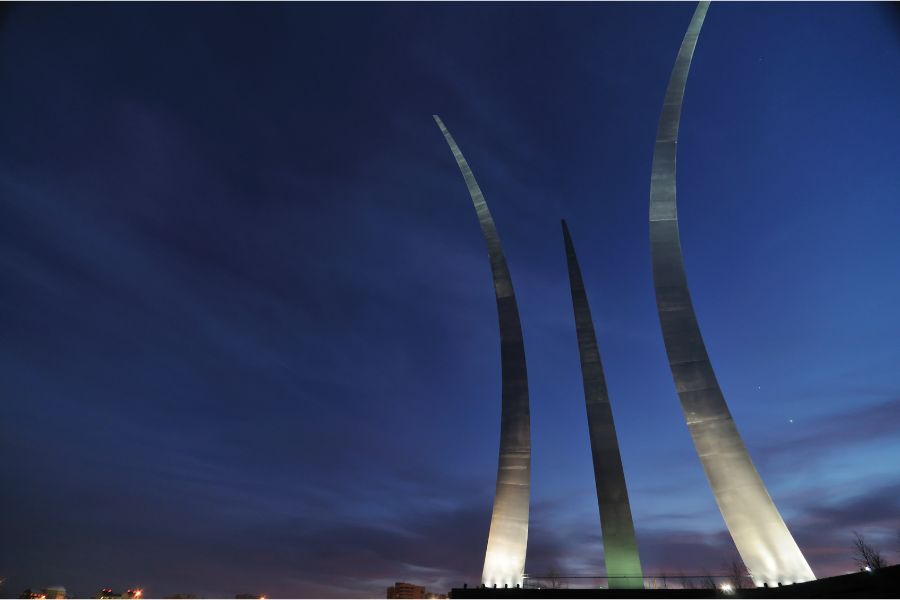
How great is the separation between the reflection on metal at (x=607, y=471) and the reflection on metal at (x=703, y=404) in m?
5.24

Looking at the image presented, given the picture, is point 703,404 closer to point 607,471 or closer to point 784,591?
point 784,591

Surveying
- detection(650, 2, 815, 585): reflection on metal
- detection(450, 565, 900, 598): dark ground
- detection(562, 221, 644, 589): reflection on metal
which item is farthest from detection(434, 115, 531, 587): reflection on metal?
detection(650, 2, 815, 585): reflection on metal

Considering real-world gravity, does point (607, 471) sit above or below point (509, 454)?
below

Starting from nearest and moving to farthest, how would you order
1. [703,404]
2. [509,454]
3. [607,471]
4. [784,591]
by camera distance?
[784,591] → [703,404] → [607,471] → [509,454]

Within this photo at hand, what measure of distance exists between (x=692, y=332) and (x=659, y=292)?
6.97 ft

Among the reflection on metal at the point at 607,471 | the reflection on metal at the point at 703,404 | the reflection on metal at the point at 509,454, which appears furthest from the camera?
the reflection on metal at the point at 509,454

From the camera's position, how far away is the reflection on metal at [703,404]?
15642 millimetres

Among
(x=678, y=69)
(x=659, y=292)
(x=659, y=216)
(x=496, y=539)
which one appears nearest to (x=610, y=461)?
(x=496, y=539)

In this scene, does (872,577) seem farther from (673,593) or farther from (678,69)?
Result: (678,69)

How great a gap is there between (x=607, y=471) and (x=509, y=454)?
4.46 meters

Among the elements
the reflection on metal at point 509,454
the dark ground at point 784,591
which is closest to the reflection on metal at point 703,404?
the dark ground at point 784,591

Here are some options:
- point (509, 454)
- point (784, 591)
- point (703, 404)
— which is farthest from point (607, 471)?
point (784, 591)

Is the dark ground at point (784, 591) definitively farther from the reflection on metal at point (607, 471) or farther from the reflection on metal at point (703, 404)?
the reflection on metal at point (607, 471)

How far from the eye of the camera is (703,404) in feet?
58.7
